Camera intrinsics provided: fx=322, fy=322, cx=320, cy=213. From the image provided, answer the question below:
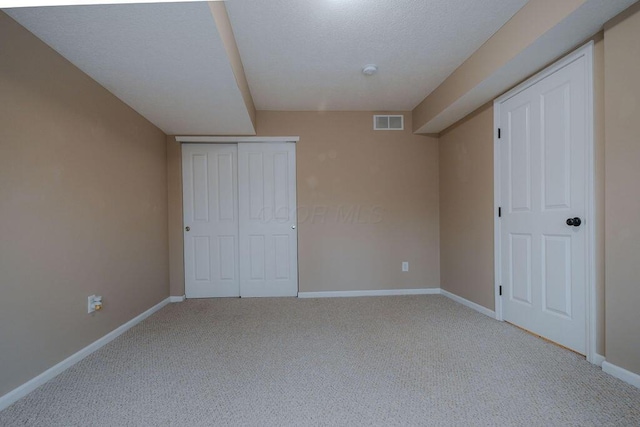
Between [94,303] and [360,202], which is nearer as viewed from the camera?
[94,303]

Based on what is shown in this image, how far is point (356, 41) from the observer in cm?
250

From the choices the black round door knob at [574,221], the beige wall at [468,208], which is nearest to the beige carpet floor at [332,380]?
the beige wall at [468,208]

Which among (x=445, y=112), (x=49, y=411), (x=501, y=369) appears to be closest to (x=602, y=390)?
(x=501, y=369)

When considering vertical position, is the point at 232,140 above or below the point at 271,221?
above

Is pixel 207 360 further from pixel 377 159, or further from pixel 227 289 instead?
pixel 377 159

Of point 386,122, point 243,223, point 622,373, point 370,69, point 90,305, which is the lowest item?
point 622,373

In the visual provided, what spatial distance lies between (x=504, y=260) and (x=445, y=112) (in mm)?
1592

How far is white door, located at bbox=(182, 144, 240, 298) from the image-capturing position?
4090 mm

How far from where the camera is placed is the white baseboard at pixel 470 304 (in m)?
3.11

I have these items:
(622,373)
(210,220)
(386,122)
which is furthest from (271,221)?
(622,373)

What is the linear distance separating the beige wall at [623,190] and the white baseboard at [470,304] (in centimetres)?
120

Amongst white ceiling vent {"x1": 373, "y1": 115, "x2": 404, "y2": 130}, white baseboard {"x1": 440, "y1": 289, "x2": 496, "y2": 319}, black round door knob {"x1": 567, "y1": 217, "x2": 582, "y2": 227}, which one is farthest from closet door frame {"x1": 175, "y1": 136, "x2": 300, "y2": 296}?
black round door knob {"x1": 567, "y1": 217, "x2": 582, "y2": 227}

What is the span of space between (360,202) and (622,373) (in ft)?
9.21

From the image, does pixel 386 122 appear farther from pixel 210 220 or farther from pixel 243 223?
pixel 210 220
